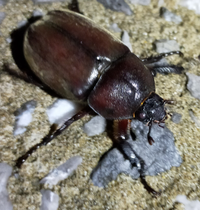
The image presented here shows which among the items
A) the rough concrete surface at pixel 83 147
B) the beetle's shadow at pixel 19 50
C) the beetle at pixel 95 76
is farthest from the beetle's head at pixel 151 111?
the beetle's shadow at pixel 19 50

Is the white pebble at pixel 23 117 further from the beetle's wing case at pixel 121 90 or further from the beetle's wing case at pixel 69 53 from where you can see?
the beetle's wing case at pixel 121 90

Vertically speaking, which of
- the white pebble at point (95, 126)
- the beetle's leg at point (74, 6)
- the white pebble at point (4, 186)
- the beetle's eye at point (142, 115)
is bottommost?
the white pebble at point (4, 186)

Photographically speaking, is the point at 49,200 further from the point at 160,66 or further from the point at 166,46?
the point at 166,46

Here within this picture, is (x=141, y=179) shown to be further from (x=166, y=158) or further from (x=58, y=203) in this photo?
(x=58, y=203)

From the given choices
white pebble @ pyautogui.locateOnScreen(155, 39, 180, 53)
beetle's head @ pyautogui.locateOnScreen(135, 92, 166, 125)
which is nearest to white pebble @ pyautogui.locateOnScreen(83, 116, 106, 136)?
beetle's head @ pyautogui.locateOnScreen(135, 92, 166, 125)

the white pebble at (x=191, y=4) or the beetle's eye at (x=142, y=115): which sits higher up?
the white pebble at (x=191, y=4)

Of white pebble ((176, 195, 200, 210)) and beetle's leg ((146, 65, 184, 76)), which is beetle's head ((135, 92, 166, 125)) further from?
white pebble ((176, 195, 200, 210))

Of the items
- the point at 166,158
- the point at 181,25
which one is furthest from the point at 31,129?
the point at 181,25

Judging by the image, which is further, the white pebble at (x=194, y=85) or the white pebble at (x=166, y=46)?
the white pebble at (x=166, y=46)
